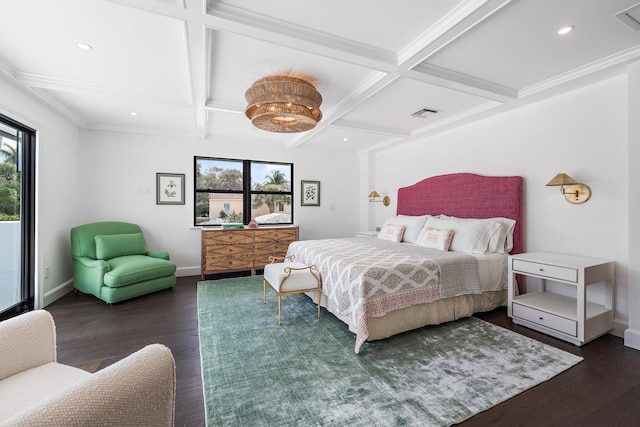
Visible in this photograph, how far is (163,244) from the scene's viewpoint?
488 centimetres

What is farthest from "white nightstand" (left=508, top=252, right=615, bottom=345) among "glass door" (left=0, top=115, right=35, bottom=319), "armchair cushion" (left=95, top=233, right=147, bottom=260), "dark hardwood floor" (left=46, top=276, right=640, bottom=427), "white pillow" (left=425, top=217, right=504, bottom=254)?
"glass door" (left=0, top=115, right=35, bottom=319)

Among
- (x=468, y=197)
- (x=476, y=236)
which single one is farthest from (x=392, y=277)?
(x=468, y=197)

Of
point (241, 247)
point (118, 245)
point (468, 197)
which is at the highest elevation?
point (468, 197)

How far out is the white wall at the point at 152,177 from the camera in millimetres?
4465

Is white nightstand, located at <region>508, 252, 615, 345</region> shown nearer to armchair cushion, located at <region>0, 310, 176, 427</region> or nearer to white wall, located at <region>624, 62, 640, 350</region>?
white wall, located at <region>624, 62, 640, 350</region>

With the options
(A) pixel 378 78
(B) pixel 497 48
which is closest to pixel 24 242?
(A) pixel 378 78

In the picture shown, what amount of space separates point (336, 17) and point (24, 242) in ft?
13.2

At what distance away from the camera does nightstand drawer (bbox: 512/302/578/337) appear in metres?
2.48

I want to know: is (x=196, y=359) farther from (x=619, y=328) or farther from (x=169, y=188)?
(x=619, y=328)

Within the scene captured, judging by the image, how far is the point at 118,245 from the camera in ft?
13.2

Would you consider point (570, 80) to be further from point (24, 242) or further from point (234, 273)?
point (24, 242)

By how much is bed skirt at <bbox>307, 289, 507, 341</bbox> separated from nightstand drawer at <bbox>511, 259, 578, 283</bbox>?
1.60 feet

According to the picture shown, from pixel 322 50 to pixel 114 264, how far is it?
3608 millimetres

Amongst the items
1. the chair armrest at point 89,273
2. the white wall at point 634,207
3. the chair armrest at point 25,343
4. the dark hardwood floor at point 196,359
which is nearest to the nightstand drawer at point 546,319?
the dark hardwood floor at point 196,359
